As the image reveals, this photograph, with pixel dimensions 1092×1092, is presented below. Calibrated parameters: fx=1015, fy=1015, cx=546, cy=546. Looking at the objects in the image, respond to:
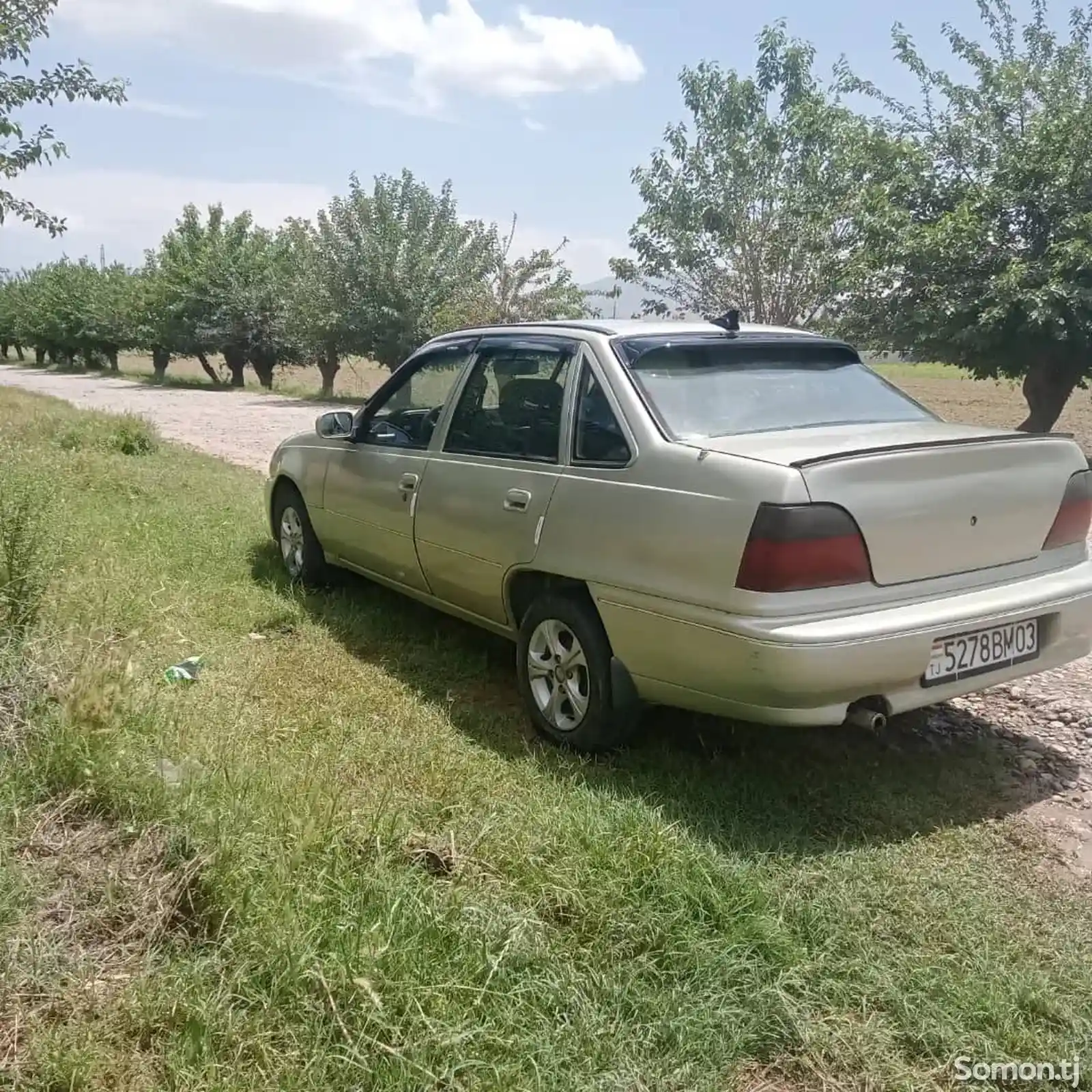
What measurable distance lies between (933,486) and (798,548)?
58cm

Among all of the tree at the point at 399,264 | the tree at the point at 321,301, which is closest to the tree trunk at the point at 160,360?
the tree at the point at 321,301

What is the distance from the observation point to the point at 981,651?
11.5 ft

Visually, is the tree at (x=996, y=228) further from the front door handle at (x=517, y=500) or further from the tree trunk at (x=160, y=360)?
the tree trunk at (x=160, y=360)

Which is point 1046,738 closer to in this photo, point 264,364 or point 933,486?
point 933,486

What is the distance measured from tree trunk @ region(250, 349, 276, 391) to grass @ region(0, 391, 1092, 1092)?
3340 centimetres

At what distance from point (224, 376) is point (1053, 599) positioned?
133 ft

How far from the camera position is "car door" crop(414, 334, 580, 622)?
4.19 metres

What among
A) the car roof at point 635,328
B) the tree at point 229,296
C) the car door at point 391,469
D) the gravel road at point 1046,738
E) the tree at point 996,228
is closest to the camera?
the gravel road at point 1046,738

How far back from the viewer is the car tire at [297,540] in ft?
20.5

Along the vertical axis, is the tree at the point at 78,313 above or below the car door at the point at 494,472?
above

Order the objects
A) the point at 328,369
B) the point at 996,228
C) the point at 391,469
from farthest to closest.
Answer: the point at 328,369, the point at 996,228, the point at 391,469

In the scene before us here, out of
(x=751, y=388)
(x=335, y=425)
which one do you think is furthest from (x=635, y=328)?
(x=335, y=425)

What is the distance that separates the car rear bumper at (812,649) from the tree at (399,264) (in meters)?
23.6

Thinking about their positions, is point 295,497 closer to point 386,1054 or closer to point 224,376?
point 386,1054
